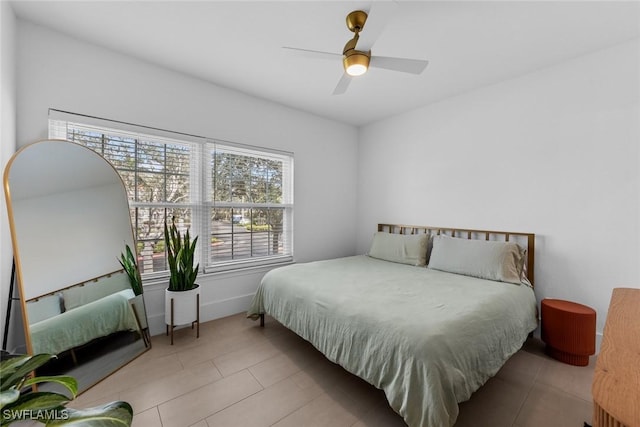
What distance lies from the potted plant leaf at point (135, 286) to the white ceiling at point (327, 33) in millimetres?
1823

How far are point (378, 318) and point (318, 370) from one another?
0.82m

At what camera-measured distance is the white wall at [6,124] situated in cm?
165

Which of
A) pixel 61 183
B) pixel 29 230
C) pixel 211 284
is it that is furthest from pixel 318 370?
pixel 61 183

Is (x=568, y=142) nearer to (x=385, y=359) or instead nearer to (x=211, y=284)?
(x=385, y=359)

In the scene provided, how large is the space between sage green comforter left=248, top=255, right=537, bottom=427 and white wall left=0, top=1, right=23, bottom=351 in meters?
1.77

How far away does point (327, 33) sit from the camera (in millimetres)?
2057

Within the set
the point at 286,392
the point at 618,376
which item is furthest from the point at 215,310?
the point at 618,376

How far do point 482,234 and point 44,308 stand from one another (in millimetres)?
3950

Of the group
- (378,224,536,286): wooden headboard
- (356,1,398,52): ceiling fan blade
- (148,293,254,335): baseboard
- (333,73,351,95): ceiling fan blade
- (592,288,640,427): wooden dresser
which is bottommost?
(148,293,254,335): baseboard

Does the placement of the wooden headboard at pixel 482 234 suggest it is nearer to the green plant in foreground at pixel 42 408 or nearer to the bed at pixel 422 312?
the bed at pixel 422 312

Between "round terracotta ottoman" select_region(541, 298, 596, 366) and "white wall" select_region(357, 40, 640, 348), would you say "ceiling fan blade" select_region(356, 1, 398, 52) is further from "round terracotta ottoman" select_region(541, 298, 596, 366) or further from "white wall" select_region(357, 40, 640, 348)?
"round terracotta ottoman" select_region(541, 298, 596, 366)

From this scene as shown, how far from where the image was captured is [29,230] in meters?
1.77

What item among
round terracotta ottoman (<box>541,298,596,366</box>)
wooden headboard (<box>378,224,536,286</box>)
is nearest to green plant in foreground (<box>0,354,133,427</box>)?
round terracotta ottoman (<box>541,298,596,366</box>)

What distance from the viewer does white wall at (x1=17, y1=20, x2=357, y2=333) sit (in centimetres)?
207
